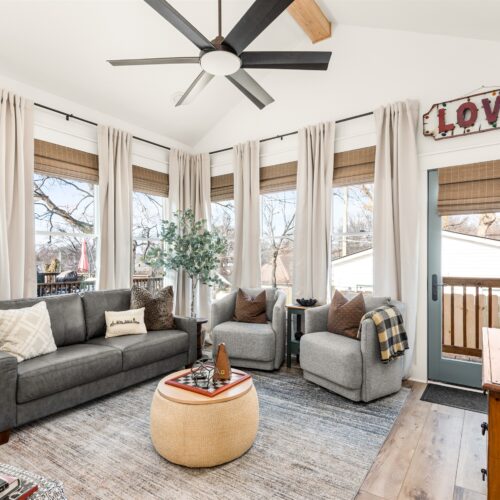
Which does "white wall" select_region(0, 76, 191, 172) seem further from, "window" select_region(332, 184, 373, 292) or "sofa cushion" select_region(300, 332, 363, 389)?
"sofa cushion" select_region(300, 332, 363, 389)

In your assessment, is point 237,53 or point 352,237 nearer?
point 237,53

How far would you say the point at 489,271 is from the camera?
130 inches

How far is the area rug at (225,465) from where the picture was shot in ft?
6.21

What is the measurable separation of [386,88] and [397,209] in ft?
4.29

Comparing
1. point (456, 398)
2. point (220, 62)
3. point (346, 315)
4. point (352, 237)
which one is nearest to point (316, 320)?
point (346, 315)

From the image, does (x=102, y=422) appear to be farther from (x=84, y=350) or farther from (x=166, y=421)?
(x=166, y=421)

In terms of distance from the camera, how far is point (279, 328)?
3773mm

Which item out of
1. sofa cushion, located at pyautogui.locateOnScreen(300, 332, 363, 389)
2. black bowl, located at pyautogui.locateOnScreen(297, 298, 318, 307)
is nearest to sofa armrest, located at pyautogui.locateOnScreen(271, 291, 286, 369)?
black bowl, located at pyautogui.locateOnScreen(297, 298, 318, 307)

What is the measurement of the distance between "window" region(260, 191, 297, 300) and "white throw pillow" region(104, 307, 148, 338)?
1.82 metres

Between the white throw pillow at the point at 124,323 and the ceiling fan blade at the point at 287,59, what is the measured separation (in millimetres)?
2537

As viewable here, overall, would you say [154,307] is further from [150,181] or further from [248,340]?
[150,181]

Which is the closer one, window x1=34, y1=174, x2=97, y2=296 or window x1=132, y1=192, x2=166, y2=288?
window x1=34, y1=174, x2=97, y2=296

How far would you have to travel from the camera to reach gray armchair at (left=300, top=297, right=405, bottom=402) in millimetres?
2924

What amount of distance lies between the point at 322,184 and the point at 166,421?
2967 mm
